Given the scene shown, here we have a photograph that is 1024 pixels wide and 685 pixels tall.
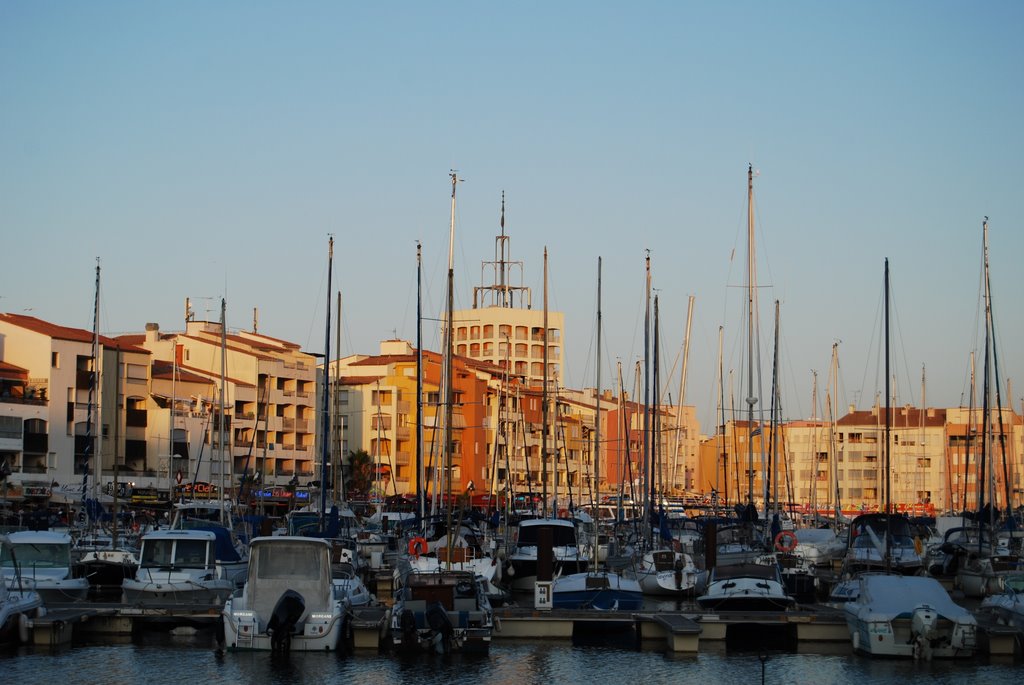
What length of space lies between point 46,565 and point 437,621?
14.7 metres

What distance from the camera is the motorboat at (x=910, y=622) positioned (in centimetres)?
3291

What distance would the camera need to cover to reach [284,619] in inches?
1276

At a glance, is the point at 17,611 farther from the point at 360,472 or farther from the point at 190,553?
the point at 360,472

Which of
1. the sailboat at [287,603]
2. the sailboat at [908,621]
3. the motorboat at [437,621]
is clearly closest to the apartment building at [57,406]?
the sailboat at [287,603]

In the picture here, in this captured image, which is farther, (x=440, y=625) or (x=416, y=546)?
(x=416, y=546)

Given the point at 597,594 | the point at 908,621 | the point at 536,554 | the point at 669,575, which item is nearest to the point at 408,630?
the point at 597,594

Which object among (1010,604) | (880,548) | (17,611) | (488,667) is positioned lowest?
(488,667)

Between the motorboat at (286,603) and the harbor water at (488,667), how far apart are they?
1.29 ft

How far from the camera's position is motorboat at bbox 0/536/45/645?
3375 cm

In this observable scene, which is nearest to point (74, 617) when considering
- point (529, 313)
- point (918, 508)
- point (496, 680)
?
point (496, 680)

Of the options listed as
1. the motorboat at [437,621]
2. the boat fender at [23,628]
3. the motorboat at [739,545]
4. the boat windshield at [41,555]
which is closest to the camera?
the motorboat at [437,621]

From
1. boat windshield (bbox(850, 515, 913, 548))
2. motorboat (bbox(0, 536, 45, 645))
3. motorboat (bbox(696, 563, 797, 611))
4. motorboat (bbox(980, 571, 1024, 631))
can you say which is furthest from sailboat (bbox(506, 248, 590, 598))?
motorboat (bbox(0, 536, 45, 645))

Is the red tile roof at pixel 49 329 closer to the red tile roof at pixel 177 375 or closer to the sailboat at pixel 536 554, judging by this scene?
the red tile roof at pixel 177 375

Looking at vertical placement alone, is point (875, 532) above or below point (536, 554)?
above
